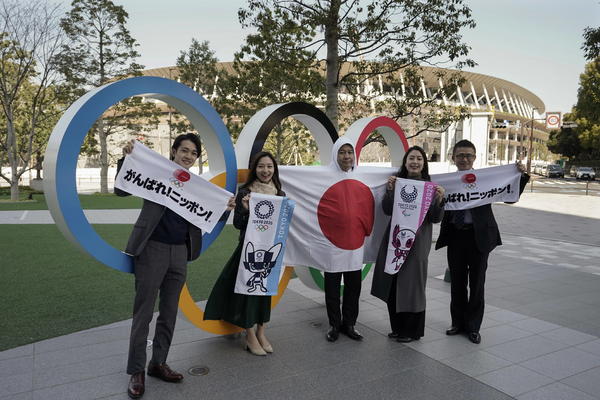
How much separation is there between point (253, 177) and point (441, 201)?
188 centimetres

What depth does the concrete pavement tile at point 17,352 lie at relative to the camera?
12.7 ft

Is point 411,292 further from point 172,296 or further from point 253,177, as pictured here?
point 172,296

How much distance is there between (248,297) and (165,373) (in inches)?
36.7

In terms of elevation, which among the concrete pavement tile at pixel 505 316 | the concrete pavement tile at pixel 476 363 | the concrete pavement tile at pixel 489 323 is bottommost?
the concrete pavement tile at pixel 505 316

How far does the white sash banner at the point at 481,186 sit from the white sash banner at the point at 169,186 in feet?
7.93

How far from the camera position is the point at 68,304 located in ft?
17.7

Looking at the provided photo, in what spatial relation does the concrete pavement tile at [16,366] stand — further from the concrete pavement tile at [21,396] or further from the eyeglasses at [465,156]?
the eyeglasses at [465,156]

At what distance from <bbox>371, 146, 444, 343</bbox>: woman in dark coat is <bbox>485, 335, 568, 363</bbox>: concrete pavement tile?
73 centimetres

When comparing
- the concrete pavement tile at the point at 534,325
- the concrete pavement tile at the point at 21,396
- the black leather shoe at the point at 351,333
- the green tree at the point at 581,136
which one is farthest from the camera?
the green tree at the point at 581,136

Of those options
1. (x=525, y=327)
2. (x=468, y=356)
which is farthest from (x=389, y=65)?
(x=468, y=356)

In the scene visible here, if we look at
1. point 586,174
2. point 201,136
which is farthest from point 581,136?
point 201,136

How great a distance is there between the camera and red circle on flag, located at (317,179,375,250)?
4.50 meters

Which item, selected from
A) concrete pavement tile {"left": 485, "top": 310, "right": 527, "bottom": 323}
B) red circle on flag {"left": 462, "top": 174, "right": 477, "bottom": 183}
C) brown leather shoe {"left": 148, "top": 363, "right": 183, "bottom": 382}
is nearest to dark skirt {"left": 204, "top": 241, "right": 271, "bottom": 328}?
brown leather shoe {"left": 148, "top": 363, "right": 183, "bottom": 382}

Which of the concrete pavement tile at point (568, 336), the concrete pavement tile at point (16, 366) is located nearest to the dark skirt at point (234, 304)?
the concrete pavement tile at point (16, 366)
